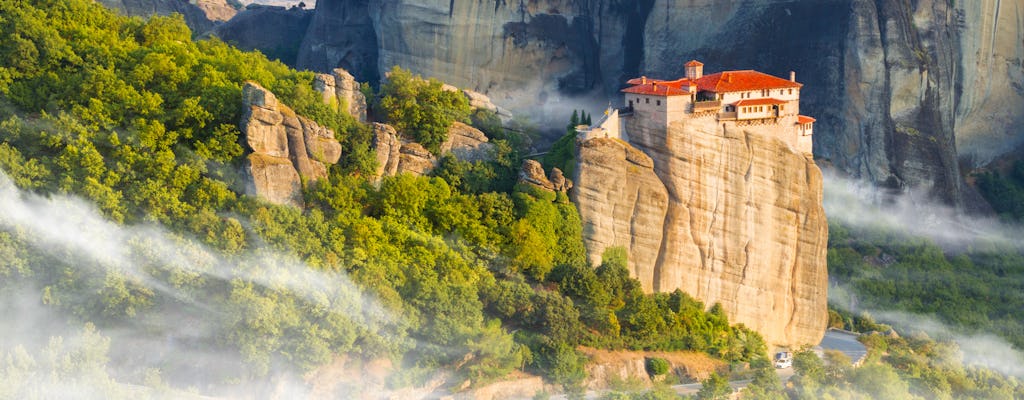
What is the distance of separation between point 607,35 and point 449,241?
34.3 m

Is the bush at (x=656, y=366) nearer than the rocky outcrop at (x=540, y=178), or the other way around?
the bush at (x=656, y=366)

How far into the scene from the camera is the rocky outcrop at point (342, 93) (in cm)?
5091

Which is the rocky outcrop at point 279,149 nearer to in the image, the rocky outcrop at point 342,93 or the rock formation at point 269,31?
the rocky outcrop at point 342,93

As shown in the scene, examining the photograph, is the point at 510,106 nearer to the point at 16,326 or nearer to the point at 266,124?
the point at 266,124

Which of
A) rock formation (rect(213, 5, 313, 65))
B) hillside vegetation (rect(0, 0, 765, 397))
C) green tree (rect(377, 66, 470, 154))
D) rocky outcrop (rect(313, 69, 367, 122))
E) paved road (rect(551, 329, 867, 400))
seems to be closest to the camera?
hillside vegetation (rect(0, 0, 765, 397))

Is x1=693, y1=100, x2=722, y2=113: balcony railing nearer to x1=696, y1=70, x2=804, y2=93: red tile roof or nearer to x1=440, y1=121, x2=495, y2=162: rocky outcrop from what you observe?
x1=696, y1=70, x2=804, y2=93: red tile roof

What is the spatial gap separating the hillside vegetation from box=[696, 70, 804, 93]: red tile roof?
20.7 feet

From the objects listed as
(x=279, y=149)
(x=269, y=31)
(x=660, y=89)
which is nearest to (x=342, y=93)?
(x=279, y=149)

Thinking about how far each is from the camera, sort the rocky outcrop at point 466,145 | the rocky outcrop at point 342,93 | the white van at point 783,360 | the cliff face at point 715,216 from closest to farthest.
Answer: the cliff face at point 715,216 → the rocky outcrop at point 342,93 → the white van at point 783,360 → the rocky outcrop at point 466,145

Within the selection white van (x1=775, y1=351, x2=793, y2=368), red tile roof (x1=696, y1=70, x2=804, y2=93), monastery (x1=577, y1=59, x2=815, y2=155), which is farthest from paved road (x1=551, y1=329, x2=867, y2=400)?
red tile roof (x1=696, y1=70, x2=804, y2=93)

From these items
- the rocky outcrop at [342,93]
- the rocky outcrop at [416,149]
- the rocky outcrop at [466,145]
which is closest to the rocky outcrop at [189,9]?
the rocky outcrop at [342,93]

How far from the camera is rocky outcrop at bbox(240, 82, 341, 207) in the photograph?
151 ft

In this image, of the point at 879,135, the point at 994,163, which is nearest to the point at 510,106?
the point at 879,135

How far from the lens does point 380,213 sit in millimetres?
48094
